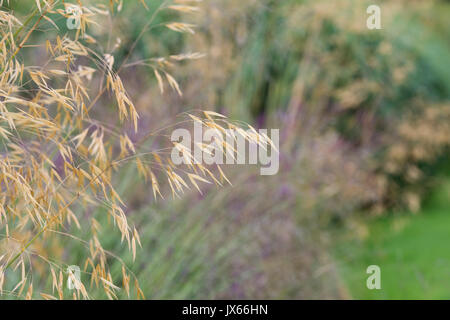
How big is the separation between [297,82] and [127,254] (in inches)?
121

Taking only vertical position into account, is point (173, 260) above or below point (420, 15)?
below

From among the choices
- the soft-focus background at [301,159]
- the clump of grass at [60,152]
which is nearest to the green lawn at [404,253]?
the soft-focus background at [301,159]

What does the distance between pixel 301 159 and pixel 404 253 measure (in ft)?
5.65

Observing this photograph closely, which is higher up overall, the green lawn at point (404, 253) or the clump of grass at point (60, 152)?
the clump of grass at point (60, 152)

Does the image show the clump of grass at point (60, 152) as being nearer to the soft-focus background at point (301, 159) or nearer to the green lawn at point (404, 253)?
the soft-focus background at point (301, 159)

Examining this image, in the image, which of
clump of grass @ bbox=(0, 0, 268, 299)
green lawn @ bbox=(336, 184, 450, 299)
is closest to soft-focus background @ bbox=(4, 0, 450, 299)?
green lawn @ bbox=(336, 184, 450, 299)

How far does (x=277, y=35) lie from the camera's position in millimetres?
5273

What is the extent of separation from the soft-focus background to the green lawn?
20 millimetres

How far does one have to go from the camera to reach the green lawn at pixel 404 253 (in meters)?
3.65

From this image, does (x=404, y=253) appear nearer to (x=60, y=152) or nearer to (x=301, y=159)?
(x=301, y=159)

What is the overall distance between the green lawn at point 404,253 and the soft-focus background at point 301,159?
2 centimetres
